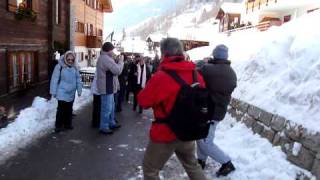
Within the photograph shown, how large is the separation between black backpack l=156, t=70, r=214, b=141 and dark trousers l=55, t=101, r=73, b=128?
5.19 meters

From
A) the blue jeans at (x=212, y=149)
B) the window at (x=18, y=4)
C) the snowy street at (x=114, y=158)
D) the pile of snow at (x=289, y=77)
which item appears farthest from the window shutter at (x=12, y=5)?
the blue jeans at (x=212, y=149)

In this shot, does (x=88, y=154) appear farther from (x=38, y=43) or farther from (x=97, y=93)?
(x=38, y=43)

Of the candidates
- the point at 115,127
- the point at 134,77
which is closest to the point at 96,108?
the point at 115,127

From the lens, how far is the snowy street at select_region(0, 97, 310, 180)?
6.12 meters

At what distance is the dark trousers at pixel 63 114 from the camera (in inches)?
364

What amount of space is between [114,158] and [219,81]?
2.42 meters

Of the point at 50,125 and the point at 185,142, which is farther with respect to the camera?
the point at 50,125

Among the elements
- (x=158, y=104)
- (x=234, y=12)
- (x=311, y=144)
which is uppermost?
(x=234, y=12)

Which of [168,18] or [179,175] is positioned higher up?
[168,18]

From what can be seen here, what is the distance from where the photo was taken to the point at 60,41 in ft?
59.6

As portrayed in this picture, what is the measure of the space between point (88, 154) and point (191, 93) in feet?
11.7

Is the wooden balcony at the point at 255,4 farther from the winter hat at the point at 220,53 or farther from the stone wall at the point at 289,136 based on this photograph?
the winter hat at the point at 220,53

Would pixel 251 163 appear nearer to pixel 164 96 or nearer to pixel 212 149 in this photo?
pixel 212 149

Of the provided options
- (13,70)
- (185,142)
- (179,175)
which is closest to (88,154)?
(179,175)
